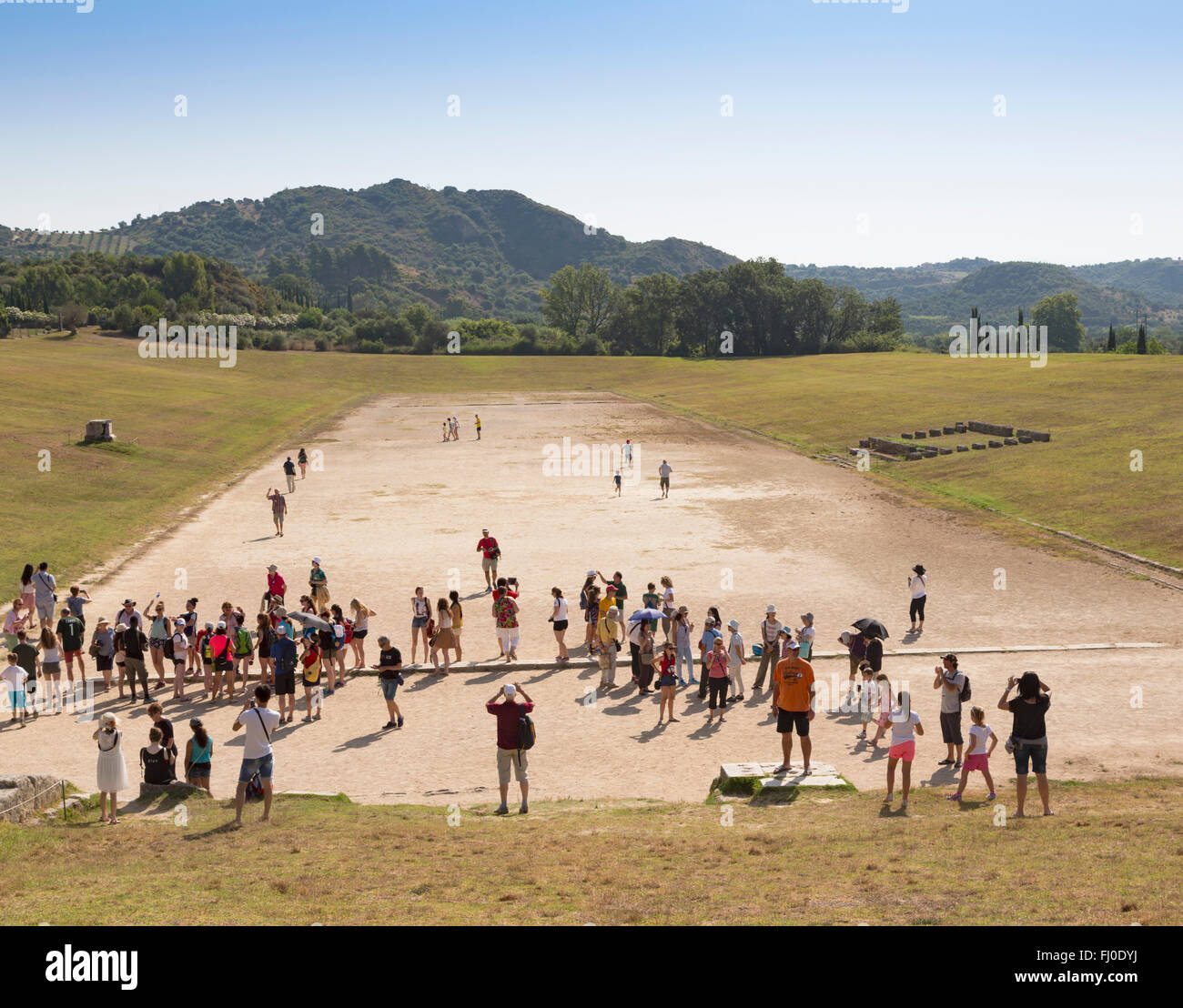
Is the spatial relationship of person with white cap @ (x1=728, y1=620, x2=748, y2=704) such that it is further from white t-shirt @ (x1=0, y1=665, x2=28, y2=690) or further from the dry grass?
white t-shirt @ (x1=0, y1=665, x2=28, y2=690)

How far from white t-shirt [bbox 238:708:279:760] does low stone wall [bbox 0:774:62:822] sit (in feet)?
8.67

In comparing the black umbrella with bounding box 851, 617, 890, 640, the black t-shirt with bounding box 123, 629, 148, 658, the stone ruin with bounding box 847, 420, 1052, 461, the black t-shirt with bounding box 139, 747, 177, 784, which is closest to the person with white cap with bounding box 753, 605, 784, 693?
the black umbrella with bounding box 851, 617, 890, 640

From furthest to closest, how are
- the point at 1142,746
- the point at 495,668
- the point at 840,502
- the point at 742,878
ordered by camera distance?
the point at 840,502, the point at 495,668, the point at 1142,746, the point at 742,878

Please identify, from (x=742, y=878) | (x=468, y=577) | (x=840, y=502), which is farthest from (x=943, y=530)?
(x=742, y=878)

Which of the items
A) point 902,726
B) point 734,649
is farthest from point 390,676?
point 902,726

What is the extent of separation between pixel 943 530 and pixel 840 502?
18.2 feet

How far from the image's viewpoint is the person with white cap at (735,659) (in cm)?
1648

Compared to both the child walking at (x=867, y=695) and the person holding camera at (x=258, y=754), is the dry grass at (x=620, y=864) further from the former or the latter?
the child walking at (x=867, y=695)

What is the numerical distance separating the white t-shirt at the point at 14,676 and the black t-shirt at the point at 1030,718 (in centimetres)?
1481

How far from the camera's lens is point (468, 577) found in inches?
1003

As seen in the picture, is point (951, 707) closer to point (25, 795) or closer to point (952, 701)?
point (952, 701)

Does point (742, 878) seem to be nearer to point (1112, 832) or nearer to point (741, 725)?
point (1112, 832)

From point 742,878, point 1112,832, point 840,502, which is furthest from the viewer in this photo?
point 840,502

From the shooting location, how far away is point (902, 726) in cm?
1195
